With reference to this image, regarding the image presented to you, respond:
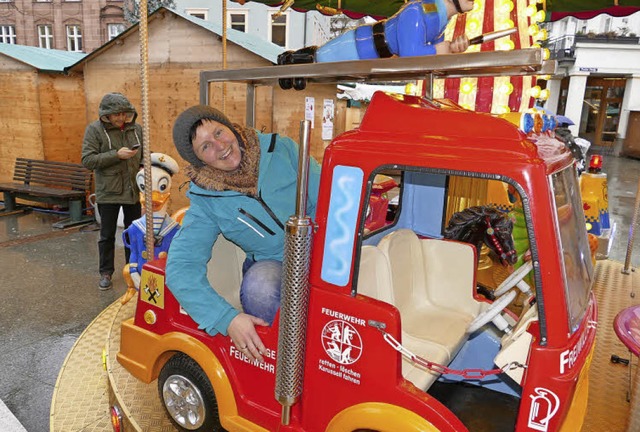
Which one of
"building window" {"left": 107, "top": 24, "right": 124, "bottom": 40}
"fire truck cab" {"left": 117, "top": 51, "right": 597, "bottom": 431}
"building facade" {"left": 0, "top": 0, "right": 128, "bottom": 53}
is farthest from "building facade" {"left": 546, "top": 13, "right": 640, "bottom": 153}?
"fire truck cab" {"left": 117, "top": 51, "right": 597, "bottom": 431}

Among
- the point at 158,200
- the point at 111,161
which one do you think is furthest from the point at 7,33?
the point at 158,200

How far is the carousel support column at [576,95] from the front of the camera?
25.4 meters

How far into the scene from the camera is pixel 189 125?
209 cm

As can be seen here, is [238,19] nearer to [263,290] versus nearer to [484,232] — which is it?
[484,232]

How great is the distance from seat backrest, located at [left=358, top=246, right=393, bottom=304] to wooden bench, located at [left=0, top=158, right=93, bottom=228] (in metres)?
6.68

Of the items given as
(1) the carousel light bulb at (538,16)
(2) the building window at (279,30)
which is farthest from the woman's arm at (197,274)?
(2) the building window at (279,30)

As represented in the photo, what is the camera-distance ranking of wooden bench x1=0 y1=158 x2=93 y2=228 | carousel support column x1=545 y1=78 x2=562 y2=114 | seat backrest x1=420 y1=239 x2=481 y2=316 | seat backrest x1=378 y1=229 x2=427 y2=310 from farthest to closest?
carousel support column x1=545 y1=78 x2=562 y2=114, wooden bench x1=0 y1=158 x2=93 y2=228, seat backrest x1=420 y1=239 x2=481 y2=316, seat backrest x1=378 y1=229 x2=427 y2=310

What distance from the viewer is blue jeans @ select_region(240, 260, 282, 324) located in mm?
2119

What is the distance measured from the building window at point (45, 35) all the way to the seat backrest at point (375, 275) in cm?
3029

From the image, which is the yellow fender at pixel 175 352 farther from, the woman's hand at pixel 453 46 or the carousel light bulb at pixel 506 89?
the carousel light bulb at pixel 506 89

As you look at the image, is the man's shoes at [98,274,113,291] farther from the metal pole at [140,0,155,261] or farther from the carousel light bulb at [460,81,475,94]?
the carousel light bulb at [460,81,475,94]

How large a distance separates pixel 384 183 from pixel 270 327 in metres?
3.48

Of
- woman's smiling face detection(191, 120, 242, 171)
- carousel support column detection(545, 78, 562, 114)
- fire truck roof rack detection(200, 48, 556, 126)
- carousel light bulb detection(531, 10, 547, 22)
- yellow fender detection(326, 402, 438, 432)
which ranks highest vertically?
carousel support column detection(545, 78, 562, 114)

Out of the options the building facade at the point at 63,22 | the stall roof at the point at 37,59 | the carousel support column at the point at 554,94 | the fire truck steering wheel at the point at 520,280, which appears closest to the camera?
the fire truck steering wheel at the point at 520,280
